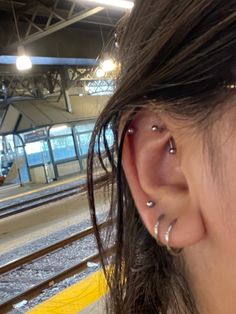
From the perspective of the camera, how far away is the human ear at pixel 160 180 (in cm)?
63

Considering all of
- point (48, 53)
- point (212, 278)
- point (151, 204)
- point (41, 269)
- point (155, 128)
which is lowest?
point (41, 269)

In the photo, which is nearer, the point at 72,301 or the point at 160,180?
the point at 160,180

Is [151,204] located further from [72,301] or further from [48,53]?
[48,53]

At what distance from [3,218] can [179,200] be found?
8844 mm

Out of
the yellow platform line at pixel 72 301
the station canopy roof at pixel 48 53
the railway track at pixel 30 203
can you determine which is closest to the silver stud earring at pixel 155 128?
the station canopy roof at pixel 48 53

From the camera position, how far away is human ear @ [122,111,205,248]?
626 mm

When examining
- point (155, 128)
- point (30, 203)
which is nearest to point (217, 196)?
point (155, 128)

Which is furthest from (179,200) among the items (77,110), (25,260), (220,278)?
(77,110)

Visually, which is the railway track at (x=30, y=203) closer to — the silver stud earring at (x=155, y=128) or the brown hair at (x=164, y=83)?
the brown hair at (x=164, y=83)

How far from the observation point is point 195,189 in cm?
62

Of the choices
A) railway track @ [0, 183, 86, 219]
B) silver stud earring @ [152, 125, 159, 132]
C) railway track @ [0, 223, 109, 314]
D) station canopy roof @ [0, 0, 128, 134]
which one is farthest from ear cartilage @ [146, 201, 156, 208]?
railway track @ [0, 183, 86, 219]

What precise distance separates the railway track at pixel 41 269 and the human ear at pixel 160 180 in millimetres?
3602

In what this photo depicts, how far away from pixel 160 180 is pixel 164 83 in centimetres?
15

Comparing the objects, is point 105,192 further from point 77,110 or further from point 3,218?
point 77,110
